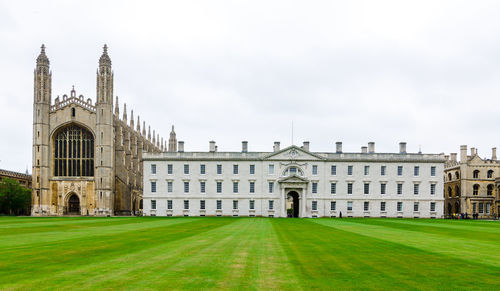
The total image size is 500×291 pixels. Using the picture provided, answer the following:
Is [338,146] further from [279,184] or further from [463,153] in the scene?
[463,153]

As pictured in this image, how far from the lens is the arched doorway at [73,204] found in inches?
2857

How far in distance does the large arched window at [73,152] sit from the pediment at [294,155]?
28.1 meters

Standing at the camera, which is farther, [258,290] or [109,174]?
[109,174]

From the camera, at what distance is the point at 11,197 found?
243 ft

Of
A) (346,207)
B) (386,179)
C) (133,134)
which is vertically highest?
(133,134)

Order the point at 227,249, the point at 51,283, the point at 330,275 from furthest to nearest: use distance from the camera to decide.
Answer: the point at 227,249, the point at 330,275, the point at 51,283

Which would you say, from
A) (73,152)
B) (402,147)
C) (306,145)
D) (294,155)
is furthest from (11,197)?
(402,147)

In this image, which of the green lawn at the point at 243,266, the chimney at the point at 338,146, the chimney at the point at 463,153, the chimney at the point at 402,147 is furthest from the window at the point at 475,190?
the green lawn at the point at 243,266

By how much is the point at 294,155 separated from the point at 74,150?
34.9 meters

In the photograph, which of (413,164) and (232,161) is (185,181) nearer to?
(232,161)

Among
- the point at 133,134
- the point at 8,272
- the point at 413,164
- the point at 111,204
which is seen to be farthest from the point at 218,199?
the point at 8,272

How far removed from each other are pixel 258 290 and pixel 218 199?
61.0m

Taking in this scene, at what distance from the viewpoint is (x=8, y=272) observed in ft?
39.3

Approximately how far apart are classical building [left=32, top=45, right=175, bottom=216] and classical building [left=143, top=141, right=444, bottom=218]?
7.16m
